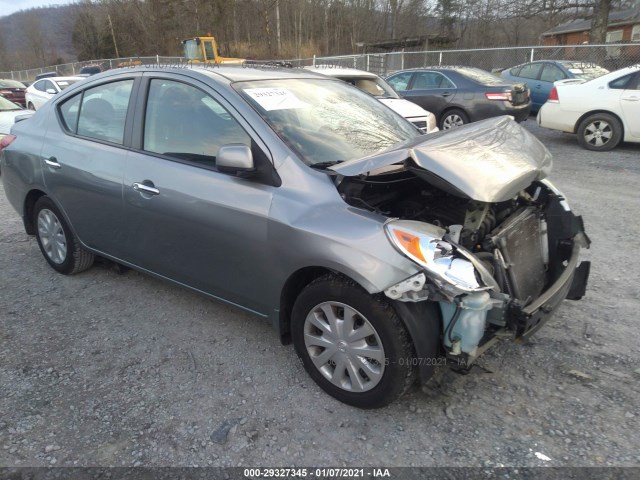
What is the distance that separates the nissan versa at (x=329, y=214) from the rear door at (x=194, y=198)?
1 cm

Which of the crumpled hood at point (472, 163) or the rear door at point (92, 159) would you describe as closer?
the crumpled hood at point (472, 163)

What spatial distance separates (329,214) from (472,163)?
809 millimetres

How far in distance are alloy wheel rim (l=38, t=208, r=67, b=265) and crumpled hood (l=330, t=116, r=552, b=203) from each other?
296cm

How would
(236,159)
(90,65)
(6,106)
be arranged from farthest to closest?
(90,65), (6,106), (236,159)

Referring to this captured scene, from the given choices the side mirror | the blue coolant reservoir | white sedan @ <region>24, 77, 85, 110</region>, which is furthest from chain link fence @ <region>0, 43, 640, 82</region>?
the blue coolant reservoir

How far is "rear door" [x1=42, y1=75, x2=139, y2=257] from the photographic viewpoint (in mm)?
3498

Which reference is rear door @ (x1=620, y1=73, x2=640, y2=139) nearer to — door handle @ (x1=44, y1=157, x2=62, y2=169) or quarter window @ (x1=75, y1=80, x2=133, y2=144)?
quarter window @ (x1=75, y1=80, x2=133, y2=144)

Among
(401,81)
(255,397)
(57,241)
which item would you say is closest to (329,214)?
(255,397)

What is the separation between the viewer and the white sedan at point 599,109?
8672mm

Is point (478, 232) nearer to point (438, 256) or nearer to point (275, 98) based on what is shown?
point (438, 256)

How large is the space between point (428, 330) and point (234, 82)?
1979 millimetres

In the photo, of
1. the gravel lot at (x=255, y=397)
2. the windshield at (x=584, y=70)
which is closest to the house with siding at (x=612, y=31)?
the windshield at (x=584, y=70)

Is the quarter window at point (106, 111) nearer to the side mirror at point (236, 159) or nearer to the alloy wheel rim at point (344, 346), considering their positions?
the side mirror at point (236, 159)

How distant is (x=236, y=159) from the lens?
2617 mm
